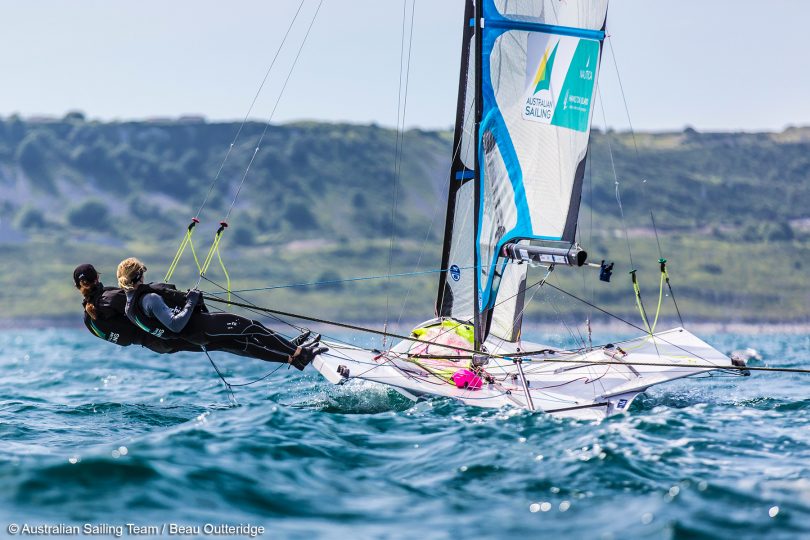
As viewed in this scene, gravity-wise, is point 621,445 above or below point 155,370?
above

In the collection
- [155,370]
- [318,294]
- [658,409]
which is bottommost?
[318,294]

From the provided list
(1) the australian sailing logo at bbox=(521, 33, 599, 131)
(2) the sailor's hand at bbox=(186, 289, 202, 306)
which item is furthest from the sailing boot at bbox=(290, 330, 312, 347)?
(1) the australian sailing logo at bbox=(521, 33, 599, 131)

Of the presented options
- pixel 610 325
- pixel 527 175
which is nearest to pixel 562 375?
pixel 527 175

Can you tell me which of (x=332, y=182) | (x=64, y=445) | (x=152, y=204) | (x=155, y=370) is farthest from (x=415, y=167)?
(x=64, y=445)

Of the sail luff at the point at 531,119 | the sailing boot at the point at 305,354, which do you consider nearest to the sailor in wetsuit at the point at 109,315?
the sailing boot at the point at 305,354

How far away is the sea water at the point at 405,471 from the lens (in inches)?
295

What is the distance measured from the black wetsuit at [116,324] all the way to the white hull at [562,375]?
2.14 m

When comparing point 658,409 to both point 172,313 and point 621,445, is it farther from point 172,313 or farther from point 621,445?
point 172,313

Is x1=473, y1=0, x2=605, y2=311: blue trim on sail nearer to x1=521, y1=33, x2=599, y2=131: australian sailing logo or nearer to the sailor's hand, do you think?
x1=521, y1=33, x2=599, y2=131: australian sailing logo

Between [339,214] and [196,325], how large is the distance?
162260mm

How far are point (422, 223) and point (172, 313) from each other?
15826cm

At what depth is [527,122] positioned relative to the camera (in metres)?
15.3

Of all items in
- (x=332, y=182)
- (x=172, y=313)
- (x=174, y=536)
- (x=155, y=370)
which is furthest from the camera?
(x=332, y=182)

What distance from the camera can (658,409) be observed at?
1284 centimetres
